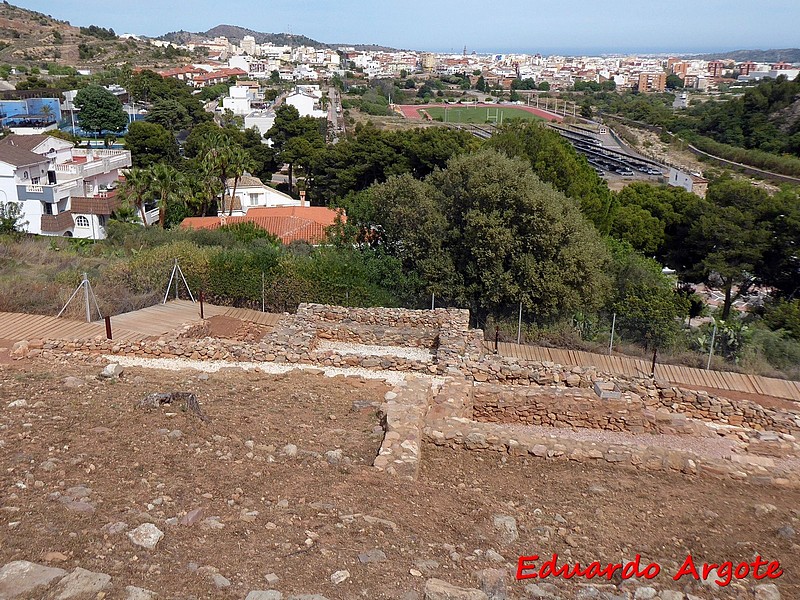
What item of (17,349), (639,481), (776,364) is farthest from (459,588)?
(776,364)

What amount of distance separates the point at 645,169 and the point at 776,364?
2350 inches

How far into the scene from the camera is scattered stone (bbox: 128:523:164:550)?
5.53 meters

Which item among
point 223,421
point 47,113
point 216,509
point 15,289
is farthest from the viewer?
point 47,113

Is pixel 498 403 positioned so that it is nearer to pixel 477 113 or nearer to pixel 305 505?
pixel 305 505

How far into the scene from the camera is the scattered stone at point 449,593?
4938 mm

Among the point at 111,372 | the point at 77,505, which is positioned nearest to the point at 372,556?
the point at 77,505

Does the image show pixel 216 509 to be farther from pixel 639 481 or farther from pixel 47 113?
pixel 47 113

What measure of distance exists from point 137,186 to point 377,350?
2132 cm

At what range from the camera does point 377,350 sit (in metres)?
14.4

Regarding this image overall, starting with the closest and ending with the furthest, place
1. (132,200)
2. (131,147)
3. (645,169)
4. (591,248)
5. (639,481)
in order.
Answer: (639,481) → (591,248) → (132,200) → (131,147) → (645,169)

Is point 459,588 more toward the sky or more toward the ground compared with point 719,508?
more toward the sky

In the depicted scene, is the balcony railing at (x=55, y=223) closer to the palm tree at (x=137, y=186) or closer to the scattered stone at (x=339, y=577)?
the palm tree at (x=137, y=186)

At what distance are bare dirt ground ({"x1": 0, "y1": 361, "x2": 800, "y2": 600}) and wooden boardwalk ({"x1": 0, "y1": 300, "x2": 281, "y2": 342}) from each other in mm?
4057

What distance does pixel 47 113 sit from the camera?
66188mm
